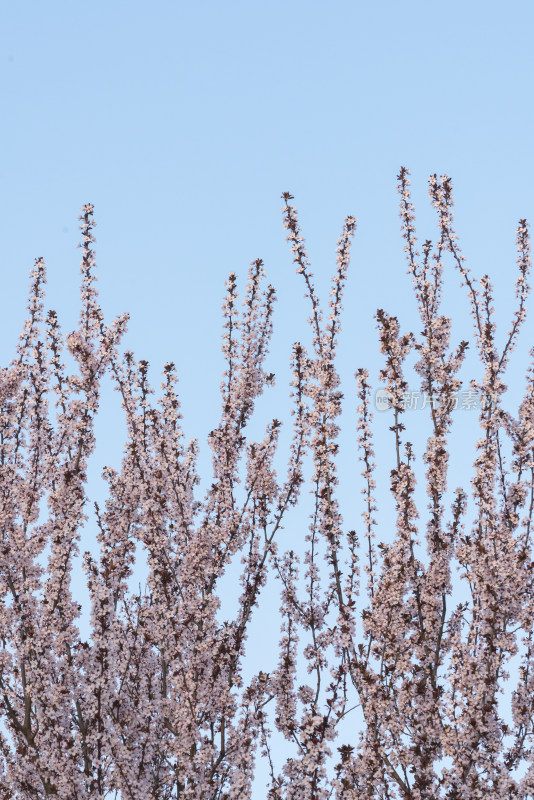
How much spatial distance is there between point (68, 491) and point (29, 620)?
5.44 feet

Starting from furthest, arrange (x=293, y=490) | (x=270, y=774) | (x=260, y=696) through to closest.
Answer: (x=293, y=490), (x=260, y=696), (x=270, y=774)

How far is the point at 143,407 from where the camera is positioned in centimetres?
1264

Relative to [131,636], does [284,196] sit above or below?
above

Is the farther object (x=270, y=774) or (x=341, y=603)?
(x=341, y=603)

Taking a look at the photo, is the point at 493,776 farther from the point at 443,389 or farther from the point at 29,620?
the point at 29,620

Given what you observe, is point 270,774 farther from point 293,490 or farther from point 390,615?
point 293,490

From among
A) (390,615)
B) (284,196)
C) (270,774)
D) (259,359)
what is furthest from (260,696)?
(284,196)

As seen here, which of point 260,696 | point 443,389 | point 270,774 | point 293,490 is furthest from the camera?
point 443,389

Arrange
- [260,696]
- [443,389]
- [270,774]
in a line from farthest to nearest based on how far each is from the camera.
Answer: [443,389] < [260,696] < [270,774]

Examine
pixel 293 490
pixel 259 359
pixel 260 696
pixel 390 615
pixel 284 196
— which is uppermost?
pixel 284 196

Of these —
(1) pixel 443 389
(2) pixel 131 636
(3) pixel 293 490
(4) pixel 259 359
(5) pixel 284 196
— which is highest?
(5) pixel 284 196

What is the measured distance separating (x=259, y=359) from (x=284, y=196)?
230cm

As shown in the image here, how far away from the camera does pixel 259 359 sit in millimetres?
12852

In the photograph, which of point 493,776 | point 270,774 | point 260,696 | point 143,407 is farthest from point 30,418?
point 493,776
